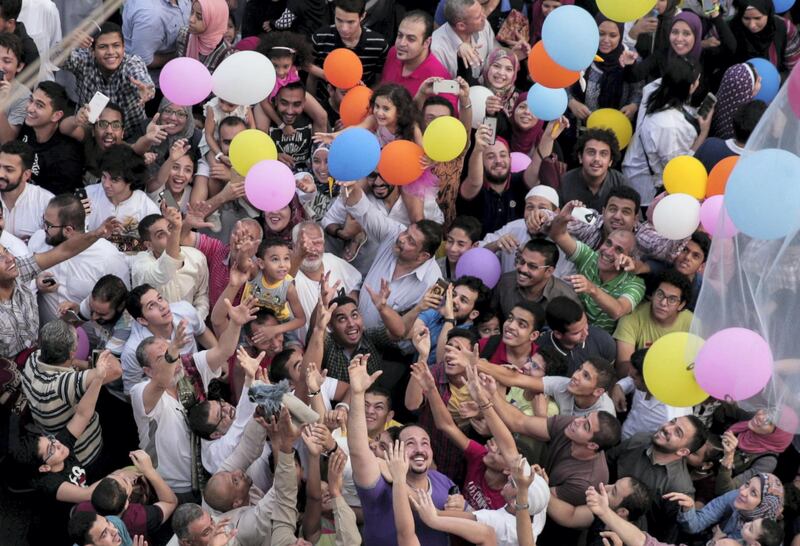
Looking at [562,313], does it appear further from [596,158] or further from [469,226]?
[596,158]

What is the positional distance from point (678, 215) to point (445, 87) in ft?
5.24

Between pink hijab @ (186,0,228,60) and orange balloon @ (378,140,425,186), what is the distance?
5.38 feet

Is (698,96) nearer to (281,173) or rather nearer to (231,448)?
(281,173)

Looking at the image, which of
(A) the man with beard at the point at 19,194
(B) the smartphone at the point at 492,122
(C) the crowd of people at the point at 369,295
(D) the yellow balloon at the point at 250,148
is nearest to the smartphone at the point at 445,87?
(C) the crowd of people at the point at 369,295

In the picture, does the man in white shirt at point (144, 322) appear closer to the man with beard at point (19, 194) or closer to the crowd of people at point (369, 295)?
the crowd of people at point (369, 295)

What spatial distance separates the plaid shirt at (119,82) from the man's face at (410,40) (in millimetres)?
1460

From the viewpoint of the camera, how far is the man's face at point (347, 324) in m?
7.73

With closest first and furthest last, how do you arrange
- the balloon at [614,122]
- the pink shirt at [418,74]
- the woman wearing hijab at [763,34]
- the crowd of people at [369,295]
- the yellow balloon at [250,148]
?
the crowd of people at [369,295]
the yellow balloon at [250,148]
the pink shirt at [418,74]
the balloon at [614,122]
the woman wearing hijab at [763,34]

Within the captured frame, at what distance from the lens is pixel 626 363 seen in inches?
312

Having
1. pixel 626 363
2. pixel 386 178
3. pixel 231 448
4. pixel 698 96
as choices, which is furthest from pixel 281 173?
pixel 698 96

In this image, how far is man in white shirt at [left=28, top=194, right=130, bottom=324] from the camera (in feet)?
25.6

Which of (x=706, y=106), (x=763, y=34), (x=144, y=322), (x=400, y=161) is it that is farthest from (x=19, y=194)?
(x=763, y=34)

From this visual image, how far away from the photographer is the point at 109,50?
28.8ft

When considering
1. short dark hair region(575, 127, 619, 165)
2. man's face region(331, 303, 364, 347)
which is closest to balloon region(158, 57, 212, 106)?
man's face region(331, 303, 364, 347)
